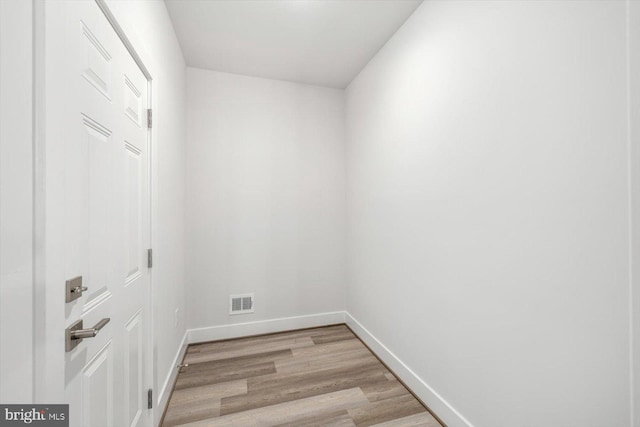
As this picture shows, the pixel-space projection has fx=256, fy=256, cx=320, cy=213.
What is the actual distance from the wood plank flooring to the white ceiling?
2.79m

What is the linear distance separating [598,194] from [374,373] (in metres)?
1.91

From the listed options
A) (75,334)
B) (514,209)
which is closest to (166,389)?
(75,334)

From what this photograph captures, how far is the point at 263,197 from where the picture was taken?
110 inches

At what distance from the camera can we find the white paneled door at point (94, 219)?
70 cm

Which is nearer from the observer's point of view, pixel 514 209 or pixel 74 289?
pixel 74 289

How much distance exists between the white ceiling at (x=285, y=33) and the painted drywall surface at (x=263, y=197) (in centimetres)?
A: 27

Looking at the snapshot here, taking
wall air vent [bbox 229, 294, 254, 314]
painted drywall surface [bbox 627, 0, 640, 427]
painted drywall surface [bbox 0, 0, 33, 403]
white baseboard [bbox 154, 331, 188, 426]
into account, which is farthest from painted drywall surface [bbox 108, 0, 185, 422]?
painted drywall surface [bbox 627, 0, 640, 427]

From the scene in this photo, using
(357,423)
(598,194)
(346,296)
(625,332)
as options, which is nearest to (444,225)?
(598,194)

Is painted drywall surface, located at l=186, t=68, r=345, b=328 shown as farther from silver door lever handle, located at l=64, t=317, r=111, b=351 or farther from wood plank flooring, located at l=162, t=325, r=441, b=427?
silver door lever handle, located at l=64, t=317, r=111, b=351

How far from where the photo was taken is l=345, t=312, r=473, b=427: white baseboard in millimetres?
1548

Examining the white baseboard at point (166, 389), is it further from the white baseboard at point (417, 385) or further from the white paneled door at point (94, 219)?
the white baseboard at point (417, 385)

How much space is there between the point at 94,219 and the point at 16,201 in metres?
0.39

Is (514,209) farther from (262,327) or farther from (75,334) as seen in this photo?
(262,327)

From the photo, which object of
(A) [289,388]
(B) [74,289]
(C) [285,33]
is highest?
(C) [285,33]
